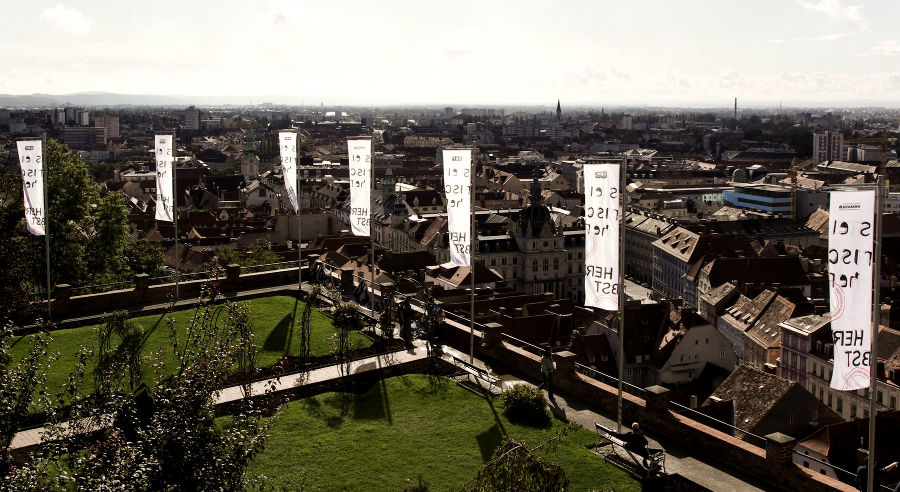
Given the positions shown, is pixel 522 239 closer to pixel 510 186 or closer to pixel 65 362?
pixel 65 362

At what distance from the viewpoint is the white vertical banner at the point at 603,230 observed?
21406 mm

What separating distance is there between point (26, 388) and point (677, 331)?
46.7 m

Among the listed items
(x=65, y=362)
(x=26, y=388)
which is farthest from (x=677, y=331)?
(x=26, y=388)

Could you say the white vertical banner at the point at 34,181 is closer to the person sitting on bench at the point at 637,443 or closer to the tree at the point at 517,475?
the person sitting on bench at the point at 637,443

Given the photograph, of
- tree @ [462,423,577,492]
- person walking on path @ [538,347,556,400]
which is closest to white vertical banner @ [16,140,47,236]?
person walking on path @ [538,347,556,400]

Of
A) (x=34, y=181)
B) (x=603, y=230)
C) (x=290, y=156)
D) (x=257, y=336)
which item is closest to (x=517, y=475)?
(x=603, y=230)

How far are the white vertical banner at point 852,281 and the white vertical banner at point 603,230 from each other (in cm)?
523

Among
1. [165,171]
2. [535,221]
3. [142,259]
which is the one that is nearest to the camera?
[165,171]

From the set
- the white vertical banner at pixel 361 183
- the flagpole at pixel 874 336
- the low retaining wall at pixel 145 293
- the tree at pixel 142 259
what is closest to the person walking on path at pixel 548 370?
the flagpole at pixel 874 336

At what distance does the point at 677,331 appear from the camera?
5653 centimetres

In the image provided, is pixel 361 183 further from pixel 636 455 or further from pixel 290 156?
pixel 636 455

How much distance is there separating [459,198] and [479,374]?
5750 mm

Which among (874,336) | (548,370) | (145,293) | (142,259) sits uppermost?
(874,336)

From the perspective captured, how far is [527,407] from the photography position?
21.6 m
